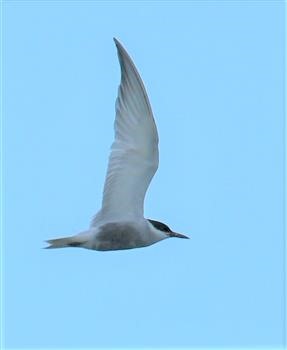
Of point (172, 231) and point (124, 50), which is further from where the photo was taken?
point (172, 231)

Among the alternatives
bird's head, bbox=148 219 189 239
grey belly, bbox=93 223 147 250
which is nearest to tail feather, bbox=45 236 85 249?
grey belly, bbox=93 223 147 250

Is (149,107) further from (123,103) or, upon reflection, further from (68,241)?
(68,241)

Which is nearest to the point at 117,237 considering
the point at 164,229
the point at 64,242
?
the point at 64,242

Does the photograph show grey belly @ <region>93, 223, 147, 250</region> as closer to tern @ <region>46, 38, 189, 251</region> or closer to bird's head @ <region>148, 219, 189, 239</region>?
tern @ <region>46, 38, 189, 251</region>

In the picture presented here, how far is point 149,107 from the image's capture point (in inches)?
571

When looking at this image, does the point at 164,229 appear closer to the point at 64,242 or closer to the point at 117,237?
the point at 117,237

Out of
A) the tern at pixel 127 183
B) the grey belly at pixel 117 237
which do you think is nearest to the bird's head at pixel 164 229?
the tern at pixel 127 183

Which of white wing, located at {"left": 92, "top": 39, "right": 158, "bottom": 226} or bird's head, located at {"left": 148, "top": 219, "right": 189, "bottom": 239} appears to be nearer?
white wing, located at {"left": 92, "top": 39, "right": 158, "bottom": 226}

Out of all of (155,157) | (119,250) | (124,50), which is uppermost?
(124,50)

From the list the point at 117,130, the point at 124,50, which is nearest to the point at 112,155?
the point at 117,130

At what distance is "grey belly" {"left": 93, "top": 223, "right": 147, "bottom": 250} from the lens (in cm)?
1452

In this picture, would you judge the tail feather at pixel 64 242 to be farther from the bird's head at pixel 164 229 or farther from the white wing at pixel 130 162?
the bird's head at pixel 164 229

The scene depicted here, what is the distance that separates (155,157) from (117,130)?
18.9 inches

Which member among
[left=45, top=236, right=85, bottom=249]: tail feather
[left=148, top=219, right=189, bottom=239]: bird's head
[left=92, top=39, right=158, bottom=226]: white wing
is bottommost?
[left=45, top=236, right=85, bottom=249]: tail feather
